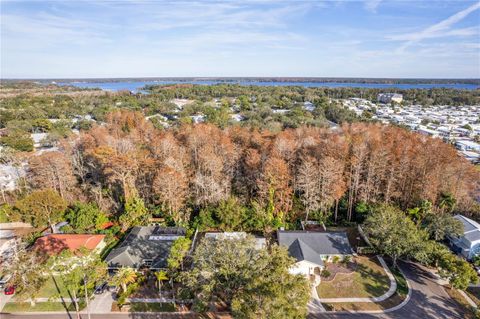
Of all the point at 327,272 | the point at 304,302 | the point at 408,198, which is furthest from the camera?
the point at 408,198

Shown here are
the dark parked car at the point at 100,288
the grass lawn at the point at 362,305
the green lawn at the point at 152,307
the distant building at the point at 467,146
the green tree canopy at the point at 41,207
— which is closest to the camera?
the green lawn at the point at 152,307

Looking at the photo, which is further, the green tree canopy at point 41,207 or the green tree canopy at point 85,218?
the green tree canopy at point 41,207

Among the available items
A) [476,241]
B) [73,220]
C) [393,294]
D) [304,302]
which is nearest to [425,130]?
[476,241]

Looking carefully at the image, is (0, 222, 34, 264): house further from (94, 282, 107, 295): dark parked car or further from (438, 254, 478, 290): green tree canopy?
(438, 254, 478, 290): green tree canopy

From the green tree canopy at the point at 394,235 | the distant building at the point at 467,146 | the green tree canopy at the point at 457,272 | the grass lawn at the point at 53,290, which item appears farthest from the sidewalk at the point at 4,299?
the distant building at the point at 467,146

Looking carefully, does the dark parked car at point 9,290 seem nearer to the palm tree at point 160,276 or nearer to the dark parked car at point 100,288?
the dark parked car at point 100,288

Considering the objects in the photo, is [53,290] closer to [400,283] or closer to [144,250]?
[144,250]

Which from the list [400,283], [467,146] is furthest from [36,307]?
[467,146]

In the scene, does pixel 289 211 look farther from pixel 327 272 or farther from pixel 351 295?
pixel 351 295

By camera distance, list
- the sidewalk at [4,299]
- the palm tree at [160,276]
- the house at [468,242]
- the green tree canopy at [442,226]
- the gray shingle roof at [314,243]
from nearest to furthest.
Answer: the palm tree at [160,276] → the sidewalk at [4,299] → the gray shingle roof at [314,243] → the house at [468,242] → the green tree canopy at [442,226]
